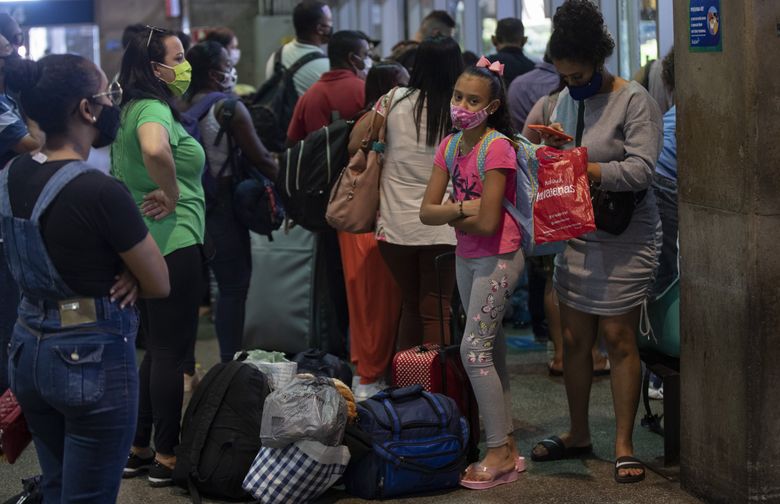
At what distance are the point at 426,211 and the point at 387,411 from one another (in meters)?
0.77

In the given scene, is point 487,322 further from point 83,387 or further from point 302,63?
point 302,63

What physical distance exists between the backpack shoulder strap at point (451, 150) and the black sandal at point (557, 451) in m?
1.20

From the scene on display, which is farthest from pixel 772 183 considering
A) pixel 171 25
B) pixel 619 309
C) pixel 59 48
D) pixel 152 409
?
pixel 59 48

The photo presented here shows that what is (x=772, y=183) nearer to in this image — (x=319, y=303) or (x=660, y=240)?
(x=660, y=240)

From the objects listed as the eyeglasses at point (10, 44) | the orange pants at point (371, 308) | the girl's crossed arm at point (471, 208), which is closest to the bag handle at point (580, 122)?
the girl's crossed arm at point (471, 208)

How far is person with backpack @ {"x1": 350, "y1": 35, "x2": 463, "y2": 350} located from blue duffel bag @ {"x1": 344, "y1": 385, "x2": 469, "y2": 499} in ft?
2.18

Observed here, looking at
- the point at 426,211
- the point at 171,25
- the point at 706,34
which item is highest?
the point at 171,25

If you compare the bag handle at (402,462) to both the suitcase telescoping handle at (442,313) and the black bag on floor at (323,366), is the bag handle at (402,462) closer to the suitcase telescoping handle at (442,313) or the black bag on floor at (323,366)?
the suitcase telescoping handle at (442,313)

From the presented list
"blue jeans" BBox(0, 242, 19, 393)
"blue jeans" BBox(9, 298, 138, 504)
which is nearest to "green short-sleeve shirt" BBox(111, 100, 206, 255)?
"blue jeans" BBox(0, 242, 19, 393)

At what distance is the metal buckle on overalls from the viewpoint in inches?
114

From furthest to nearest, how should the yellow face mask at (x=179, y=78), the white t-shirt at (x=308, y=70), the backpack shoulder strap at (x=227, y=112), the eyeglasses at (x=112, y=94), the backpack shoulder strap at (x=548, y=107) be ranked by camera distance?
the white t-shirt at (x=308, y=70) < the backpack shoulder strap at (x=227, y=112) < the backpack shoulder strap at (x=548, y=107) < the yellow face mask at (x=179, y=78) < the eyeglasses at (x=112, y=94)

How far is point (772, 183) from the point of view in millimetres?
3742

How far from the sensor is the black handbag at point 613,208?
4344 mm

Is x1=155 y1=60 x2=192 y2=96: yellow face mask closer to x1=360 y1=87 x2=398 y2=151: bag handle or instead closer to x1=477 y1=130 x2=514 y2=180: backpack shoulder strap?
x1=360 y1=87 x2=398 y2=151: bag handle
